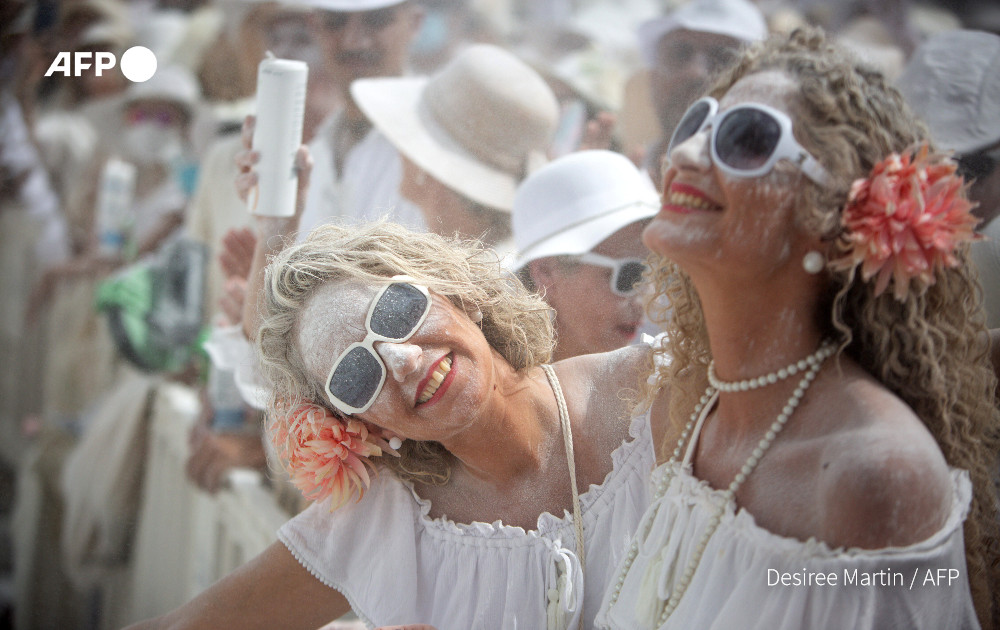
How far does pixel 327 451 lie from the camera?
1.45 meters

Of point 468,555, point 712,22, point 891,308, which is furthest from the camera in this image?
point 712,22

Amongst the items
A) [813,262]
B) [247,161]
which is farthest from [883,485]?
[247,161]

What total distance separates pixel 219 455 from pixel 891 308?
8.75 ft

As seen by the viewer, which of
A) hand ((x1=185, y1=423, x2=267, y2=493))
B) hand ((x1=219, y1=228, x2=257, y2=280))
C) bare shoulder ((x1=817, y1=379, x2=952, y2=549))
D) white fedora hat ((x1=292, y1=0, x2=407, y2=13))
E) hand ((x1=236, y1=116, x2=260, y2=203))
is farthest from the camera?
hand ((x1=185, y1=423, x2=267, y2=493))

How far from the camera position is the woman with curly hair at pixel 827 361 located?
3.20ft

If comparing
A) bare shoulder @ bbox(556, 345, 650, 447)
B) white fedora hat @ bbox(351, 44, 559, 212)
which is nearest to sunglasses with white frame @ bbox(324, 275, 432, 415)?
bare shoulder @ bbox(556, 345, 650, 447)

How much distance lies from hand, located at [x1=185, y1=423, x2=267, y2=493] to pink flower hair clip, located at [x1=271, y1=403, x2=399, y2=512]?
173cm

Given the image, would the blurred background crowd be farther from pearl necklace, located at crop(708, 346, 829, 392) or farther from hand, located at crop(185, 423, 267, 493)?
pearl necklace, located at crop(708, 346, 829, 392)

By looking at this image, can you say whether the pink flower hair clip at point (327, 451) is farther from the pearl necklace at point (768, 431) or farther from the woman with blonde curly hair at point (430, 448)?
the pearl necklace at point (768, 431)

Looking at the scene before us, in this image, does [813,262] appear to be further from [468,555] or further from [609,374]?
[468,555]

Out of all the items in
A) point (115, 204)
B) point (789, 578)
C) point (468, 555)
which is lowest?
point (115, 204)

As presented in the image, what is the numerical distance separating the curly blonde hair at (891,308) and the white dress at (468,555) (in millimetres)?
452

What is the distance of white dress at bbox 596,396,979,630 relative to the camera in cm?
96

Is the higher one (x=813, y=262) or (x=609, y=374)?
(x=813, y=262)
